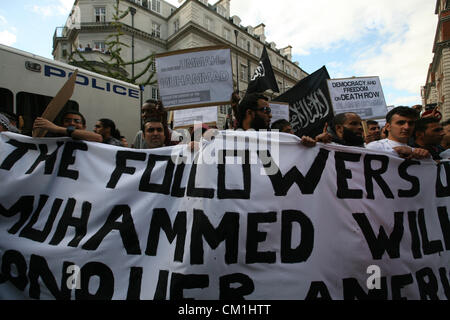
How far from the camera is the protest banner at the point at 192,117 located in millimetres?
4626

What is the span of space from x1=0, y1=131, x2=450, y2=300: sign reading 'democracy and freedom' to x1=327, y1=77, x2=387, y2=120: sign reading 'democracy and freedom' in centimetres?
325

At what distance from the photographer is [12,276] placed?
81.2 inches

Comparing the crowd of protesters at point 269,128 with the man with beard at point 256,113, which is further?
the man with beard at point 256,113

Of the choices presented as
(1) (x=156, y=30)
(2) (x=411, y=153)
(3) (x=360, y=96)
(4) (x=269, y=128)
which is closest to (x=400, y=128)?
(2) (x=411, y=153)

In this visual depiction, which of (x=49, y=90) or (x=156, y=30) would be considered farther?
(x=156, y=30)

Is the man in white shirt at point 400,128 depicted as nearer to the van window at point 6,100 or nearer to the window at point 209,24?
the van window at point 6,100

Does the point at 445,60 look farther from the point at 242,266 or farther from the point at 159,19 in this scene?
the point at 242,266

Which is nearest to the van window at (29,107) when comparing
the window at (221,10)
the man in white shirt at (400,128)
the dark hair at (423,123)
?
the man in white shirt at (400,128)

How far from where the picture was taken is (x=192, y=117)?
4.84 meters

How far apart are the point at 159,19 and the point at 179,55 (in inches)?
1345

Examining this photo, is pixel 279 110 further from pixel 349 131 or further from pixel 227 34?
pixel 227 34

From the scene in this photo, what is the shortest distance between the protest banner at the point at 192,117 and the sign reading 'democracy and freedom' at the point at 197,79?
913mm

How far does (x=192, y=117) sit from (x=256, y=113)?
2129 mm
